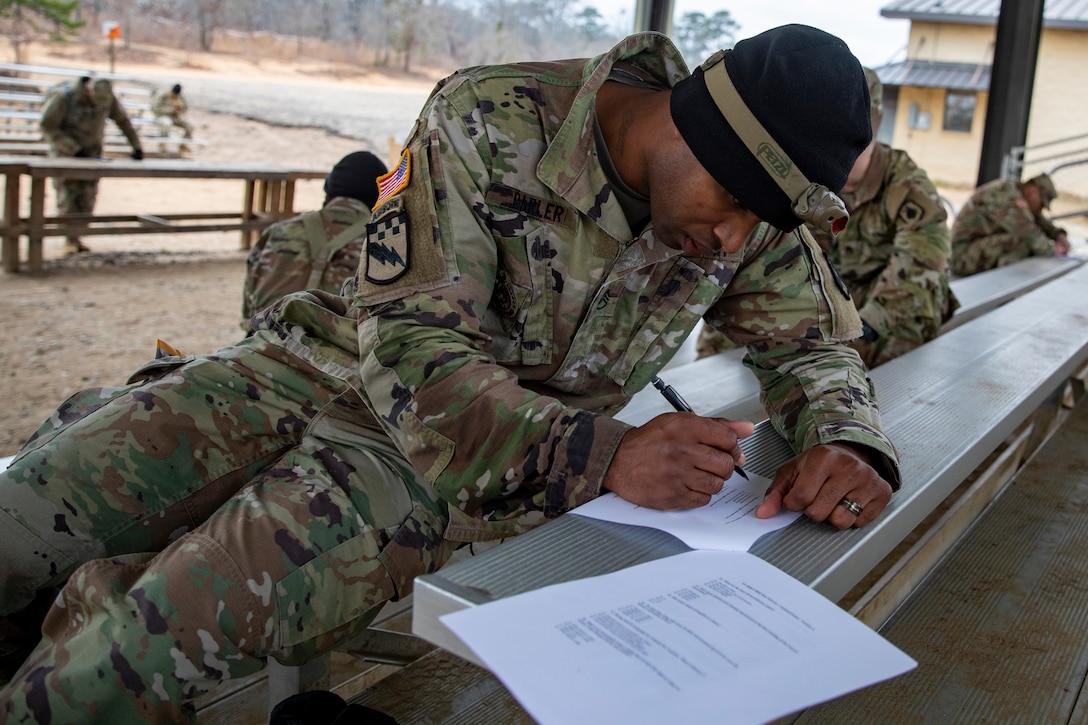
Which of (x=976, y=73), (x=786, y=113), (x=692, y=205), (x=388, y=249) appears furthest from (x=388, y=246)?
(x=976, y=73)

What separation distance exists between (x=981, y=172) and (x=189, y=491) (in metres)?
7.76

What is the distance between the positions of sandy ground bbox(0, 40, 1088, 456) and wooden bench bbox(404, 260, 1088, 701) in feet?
11.6

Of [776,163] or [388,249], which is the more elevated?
[776,163]

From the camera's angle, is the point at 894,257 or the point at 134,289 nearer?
the point at 894,257

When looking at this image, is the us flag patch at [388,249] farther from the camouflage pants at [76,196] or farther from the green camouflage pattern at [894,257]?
the camouflage pants at [76,196]

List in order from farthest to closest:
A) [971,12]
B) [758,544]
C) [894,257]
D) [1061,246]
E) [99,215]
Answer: [971,12] → [99,215] → [1061,246] → [894,257] → [758,544]

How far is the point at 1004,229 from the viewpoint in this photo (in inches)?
226

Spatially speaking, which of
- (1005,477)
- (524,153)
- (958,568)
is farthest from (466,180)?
(1005,477)

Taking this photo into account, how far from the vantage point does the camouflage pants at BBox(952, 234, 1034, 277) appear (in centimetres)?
573

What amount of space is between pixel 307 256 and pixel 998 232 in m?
4.60

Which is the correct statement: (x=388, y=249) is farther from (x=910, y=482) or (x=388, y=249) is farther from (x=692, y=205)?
(x=910, y=482)

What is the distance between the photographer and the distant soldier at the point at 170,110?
1022 cm

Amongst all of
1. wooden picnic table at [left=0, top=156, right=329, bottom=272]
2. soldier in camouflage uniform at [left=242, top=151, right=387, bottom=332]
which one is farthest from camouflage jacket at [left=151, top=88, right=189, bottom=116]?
soldier in camouflage uniform at [left=242, top=151, right=387, bottom=332]

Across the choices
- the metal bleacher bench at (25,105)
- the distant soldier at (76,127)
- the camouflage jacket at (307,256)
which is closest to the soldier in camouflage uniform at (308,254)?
the camouflage jacket at (307,256)
